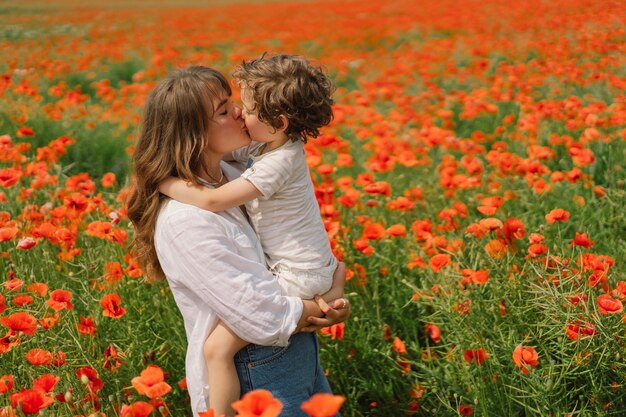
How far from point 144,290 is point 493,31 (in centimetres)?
850

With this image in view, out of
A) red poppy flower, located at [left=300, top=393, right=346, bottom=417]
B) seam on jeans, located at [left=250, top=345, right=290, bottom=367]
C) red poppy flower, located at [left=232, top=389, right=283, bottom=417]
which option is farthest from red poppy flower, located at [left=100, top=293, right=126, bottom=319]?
red poppy flower, located at [left=300, top=393, right=346, bottom=417]

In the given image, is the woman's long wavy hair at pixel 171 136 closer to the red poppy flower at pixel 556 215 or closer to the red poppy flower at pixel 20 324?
the red poppy flower at pixel 20 324

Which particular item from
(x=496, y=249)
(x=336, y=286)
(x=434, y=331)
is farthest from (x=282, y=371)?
(x=496, y=249)

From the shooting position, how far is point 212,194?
1.72 metres

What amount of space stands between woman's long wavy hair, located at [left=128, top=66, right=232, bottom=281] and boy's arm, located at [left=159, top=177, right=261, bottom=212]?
29 mm

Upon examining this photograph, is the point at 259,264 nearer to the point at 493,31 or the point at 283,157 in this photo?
the point at 283,157

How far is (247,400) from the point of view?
1.15 m

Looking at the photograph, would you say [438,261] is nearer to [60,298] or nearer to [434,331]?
[434,331]

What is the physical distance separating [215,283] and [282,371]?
1.04 feet

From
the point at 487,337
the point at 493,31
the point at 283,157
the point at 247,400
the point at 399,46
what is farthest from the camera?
the point at 399,46

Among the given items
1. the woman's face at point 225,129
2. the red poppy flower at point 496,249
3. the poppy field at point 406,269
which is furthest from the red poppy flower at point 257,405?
the red poppy flower at point 496,249

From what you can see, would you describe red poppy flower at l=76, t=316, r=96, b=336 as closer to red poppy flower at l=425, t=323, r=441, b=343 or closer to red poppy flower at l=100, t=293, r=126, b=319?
red poppy flower at l=100, t=293, r=126, b=319

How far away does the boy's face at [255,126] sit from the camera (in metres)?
1.84

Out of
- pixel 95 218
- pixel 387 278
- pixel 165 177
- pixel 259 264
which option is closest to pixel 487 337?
pixel 387 278
